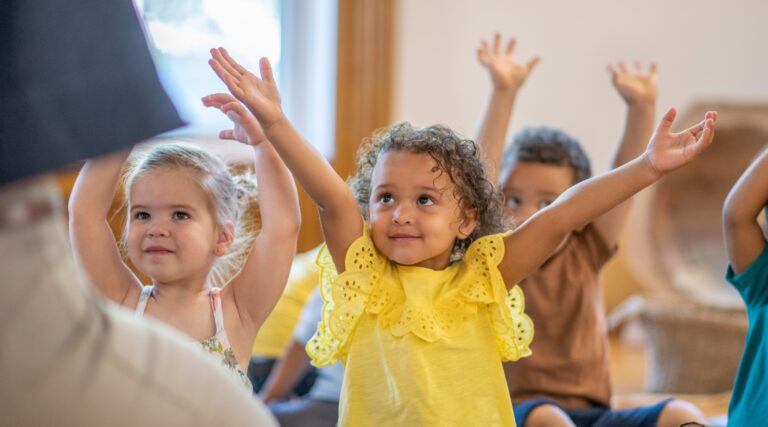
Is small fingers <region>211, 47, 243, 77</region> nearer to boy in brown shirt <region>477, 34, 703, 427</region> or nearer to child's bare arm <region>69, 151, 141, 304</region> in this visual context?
child's bare arm <region>69, 151, 141, 304</region>

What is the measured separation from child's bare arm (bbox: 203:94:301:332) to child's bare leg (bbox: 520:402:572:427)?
510 millimetres

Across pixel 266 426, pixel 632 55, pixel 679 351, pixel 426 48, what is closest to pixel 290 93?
pixel 426 48

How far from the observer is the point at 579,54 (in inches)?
150

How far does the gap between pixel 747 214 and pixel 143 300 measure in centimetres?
96

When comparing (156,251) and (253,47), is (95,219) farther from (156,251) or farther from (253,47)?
(253,47)

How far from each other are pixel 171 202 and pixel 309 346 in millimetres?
298

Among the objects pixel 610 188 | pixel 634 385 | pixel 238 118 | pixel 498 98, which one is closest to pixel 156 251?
pixel 238 118

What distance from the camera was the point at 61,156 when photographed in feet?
2.66

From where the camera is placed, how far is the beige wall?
12.0 feet

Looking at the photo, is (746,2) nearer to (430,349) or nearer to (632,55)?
(632,55)

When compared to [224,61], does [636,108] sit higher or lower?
lower

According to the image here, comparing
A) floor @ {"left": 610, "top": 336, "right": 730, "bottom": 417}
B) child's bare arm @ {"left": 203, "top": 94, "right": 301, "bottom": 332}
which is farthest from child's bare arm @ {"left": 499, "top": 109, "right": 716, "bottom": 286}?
floor @ {"left": 610, "top": 336, "right": 730, "bottom": 417}

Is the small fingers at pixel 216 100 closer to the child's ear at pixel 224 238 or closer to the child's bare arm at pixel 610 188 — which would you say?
the child's ear at pixel 224 238

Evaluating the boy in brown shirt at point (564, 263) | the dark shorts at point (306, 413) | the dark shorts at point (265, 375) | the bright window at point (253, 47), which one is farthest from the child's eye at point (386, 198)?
the bright window at point (253, 47)
